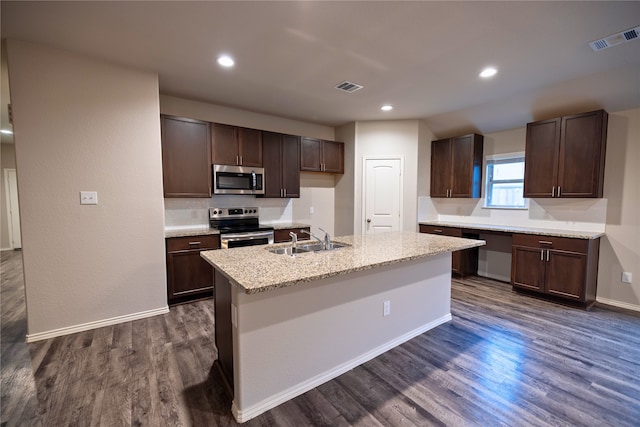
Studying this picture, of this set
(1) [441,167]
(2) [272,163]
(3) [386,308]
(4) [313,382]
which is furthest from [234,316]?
(1) [441,167]

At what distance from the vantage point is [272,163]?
4277 mm

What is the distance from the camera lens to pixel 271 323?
1.75m

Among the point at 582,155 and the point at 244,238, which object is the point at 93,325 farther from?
→ the point at 582,155

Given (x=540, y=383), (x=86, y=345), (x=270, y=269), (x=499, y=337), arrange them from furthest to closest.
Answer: (x=499, y=337)
(x=86, y=345)
(x=540, y=383)
(x=270, y=269)

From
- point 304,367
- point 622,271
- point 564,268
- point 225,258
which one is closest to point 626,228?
point 622,271

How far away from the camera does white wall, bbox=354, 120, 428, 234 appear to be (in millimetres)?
4727

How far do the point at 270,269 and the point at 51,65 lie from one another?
282 cm

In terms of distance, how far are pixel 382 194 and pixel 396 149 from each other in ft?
2.64

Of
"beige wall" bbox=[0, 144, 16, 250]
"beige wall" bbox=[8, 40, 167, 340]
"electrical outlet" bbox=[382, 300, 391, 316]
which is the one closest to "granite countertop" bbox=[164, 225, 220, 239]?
"beige wall" bbox=[8, 40, 167, 340]

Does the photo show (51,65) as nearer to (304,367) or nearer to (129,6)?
(129,6)

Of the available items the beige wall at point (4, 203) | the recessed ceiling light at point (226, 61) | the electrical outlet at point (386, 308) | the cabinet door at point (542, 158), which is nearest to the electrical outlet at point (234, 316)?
the electrical outlet at point (386, 308)

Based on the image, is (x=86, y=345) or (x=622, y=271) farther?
(x=622, y=271)

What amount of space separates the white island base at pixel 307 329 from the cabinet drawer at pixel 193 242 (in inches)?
59.6

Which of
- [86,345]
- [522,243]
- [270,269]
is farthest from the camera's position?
[522,243]
